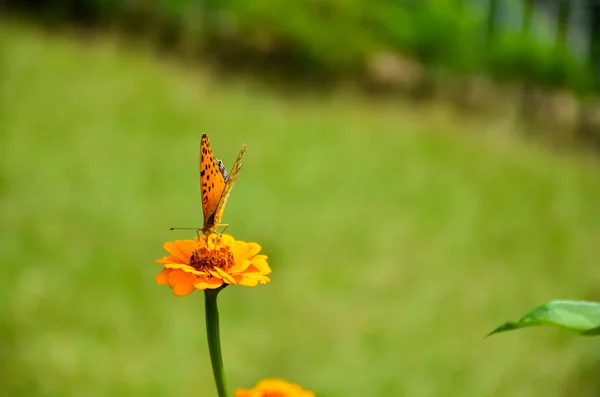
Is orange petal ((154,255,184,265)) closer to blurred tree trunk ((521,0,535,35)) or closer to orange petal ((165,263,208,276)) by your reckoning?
orange petal ((165,263,208,276))

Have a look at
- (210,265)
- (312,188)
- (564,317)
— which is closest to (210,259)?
(210,265)

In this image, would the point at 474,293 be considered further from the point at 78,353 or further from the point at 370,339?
the point at 78,353

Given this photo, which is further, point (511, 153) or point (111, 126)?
point (511, 153)

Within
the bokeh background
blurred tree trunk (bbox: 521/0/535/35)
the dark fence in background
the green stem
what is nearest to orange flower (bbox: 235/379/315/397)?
the green stem

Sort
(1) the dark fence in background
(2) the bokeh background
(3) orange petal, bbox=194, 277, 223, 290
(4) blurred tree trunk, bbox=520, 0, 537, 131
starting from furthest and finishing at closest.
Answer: (4) blurred tree trunk, bbox=520, 0, 537, 131
(1) the dark fence in background
(2) the bokeh background
(3) orange petal, bbox=194, 277, 223, 290

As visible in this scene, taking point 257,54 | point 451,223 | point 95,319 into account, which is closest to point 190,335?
point 95,319

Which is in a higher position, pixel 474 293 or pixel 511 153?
pixel 511 153
